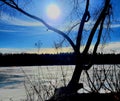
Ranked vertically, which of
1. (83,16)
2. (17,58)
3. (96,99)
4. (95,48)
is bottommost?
(96,99)

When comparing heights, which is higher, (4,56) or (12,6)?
(4,56)

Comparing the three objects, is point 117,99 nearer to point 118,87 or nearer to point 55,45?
point 118,87

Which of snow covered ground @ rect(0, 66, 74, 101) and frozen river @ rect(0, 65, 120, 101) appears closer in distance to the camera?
frozen river @ rect(0, 65, 120, 101)

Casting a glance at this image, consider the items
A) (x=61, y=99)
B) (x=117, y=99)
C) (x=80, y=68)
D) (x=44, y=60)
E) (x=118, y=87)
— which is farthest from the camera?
(x=44, y=60)

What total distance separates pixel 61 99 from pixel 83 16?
3602mm

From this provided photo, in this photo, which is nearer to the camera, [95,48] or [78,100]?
[78,100]

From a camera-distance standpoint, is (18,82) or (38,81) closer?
(38,81)

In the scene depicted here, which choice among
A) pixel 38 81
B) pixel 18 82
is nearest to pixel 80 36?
pixel 38 81

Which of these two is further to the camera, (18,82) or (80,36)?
(18,82)

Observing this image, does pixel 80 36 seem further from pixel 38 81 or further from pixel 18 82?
pixel 18 82

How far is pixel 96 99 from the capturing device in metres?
4.02

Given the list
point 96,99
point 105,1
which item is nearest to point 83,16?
point 105,1

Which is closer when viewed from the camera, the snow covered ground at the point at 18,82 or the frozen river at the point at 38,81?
the frozen river at the point at 38,81

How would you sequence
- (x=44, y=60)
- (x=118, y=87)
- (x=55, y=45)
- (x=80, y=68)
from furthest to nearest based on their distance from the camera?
(x=44, y=60)
(x=55, y=45)
(x=80, y=68)
(x=118, y=87)
